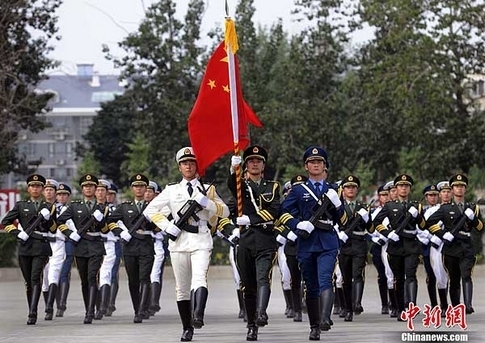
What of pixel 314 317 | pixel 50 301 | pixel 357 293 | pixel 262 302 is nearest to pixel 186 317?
pixel 262 302

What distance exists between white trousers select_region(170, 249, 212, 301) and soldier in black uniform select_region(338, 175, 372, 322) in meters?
4.78

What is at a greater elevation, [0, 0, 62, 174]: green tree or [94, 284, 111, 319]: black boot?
[0, 0, 62, 174]: green tree

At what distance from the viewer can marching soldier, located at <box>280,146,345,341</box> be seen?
15.4 m

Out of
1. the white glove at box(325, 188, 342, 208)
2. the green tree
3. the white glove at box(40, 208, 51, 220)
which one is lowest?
the white glove at box(325, 188, 342, 208)

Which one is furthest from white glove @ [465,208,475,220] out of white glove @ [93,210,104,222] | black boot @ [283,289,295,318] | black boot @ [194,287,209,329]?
black boot @ [194,287,209,329]

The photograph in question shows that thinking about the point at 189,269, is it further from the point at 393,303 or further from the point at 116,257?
the point at 116,257

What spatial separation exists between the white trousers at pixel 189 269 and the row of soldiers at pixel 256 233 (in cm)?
1

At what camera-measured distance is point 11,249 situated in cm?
3809

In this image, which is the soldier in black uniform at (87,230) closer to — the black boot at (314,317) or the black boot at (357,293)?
the black boot at (357,293)

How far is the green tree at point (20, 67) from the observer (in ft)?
148

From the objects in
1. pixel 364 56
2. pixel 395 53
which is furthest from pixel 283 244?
pixel 364 56

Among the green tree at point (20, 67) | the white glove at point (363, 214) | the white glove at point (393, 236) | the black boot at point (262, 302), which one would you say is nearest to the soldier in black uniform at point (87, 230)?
the white glove at point (363, 214)

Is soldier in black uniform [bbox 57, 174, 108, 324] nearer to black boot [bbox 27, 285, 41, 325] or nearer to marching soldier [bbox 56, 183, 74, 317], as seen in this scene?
marching soldier [bbox 56, 183, 74, 317]

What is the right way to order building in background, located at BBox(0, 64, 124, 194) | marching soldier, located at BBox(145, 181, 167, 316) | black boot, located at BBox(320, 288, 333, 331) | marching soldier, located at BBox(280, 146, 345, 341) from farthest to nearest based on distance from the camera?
1. building in background, located at BBox(0, 64, 124, 194)
2. marching soldier, located at BBox(145, 181, 167, 316)
3. marching soldier, located at BBox(280, 146, 345, 341)
4. black boot, located at BBox(320, 288, 333, 331)
